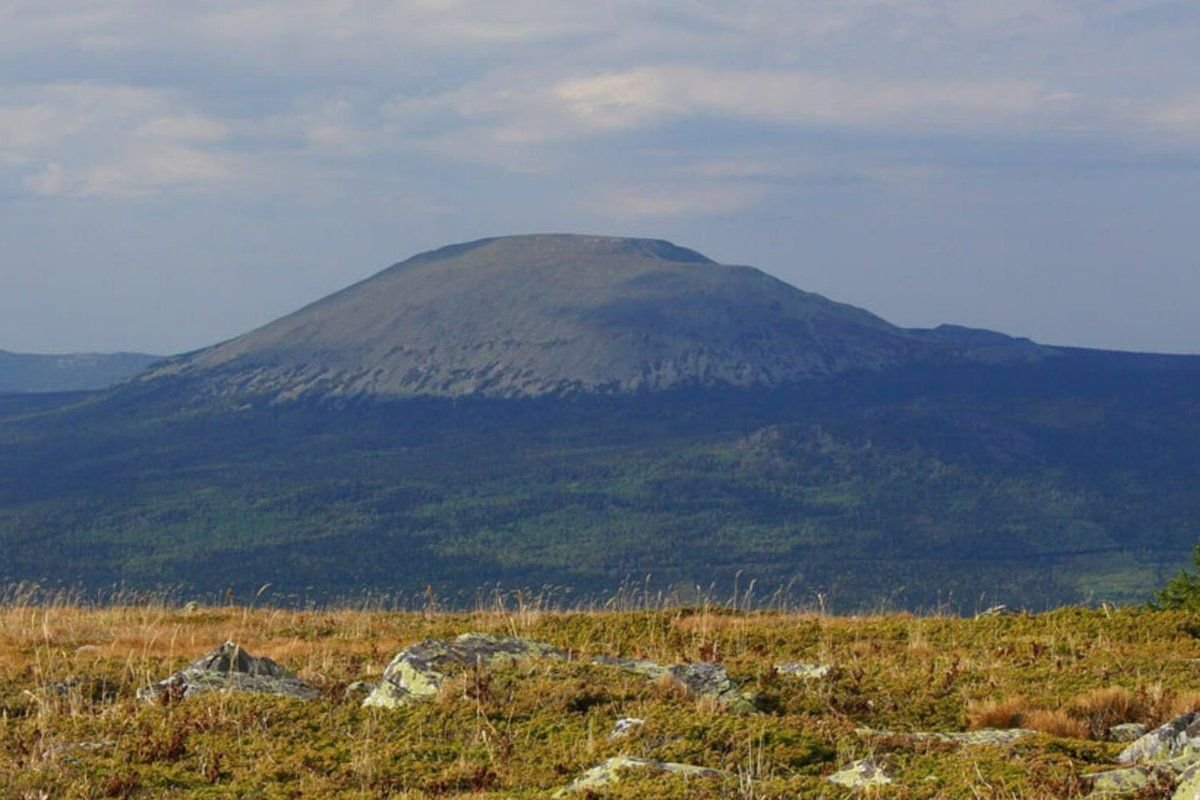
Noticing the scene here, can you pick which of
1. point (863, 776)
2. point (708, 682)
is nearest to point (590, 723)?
point (708, 682)

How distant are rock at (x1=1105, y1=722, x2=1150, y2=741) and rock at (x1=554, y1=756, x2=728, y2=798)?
14.3ft

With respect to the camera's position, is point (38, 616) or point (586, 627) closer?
point (586, 627)

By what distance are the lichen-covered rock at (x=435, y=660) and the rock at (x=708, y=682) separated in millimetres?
1197

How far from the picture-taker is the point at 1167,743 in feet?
40.3

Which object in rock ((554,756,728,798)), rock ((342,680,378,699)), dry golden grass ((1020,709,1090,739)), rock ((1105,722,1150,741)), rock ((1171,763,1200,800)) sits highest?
rock ((1171,763,1200,800))

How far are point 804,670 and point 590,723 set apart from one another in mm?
4042

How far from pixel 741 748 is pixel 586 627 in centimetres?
1037

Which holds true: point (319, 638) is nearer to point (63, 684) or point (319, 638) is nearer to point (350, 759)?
point (63, 684)

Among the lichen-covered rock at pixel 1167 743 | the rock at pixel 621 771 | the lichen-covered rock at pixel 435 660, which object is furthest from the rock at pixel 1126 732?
the lichen-covered rock at pixel 435 660

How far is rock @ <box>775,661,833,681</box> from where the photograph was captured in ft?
52.9

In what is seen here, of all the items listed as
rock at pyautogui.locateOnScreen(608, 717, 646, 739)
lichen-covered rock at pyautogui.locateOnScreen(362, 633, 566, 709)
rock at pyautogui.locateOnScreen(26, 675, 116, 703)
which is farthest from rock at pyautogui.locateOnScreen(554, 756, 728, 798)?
rock at pyautogui.locateOnScreen(26, 675, 116, 703)

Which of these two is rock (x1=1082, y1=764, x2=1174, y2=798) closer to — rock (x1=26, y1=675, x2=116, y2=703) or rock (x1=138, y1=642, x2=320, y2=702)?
rock (x1=138, y1=642, x2=320, y2=702)

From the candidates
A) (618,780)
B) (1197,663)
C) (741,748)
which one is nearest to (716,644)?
(1197,663)

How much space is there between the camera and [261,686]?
1520cm
